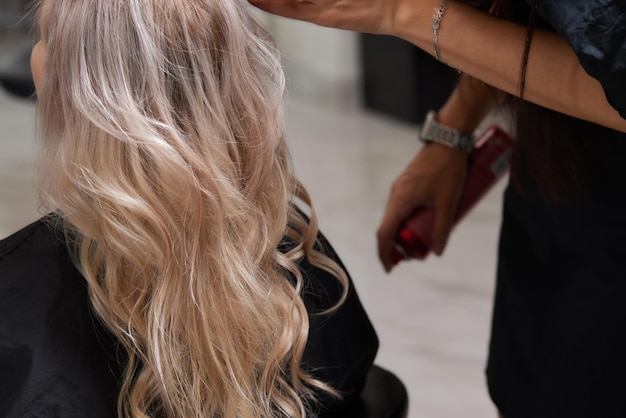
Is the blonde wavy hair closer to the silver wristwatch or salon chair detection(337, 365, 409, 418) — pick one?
salon chair detection(337, 365, 409, 418)

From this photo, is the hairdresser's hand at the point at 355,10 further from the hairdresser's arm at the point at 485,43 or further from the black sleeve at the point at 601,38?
the black sleeve at the point at 601,38

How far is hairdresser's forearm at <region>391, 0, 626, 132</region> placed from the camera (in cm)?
96

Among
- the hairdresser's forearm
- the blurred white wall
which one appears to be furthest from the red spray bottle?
the blurred white wall

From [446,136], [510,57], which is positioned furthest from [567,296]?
[510,57]

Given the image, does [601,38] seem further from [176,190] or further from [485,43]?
[176,190]

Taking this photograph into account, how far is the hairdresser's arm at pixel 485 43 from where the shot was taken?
96 centimetres

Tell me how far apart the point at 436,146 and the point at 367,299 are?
1268 millimetres

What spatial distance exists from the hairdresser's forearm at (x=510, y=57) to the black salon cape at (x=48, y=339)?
476 mm

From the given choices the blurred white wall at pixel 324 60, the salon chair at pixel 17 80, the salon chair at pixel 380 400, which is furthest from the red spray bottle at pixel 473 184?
the blurred white wall at pixel 324 60

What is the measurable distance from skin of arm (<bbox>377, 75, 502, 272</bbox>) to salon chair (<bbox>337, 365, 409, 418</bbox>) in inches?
12.1

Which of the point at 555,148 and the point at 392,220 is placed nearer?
the point at 555,148

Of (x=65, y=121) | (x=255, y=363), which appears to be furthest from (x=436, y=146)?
(x=65, y=121)

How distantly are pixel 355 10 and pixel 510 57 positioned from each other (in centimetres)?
18

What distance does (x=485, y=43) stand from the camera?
1.00 metres
